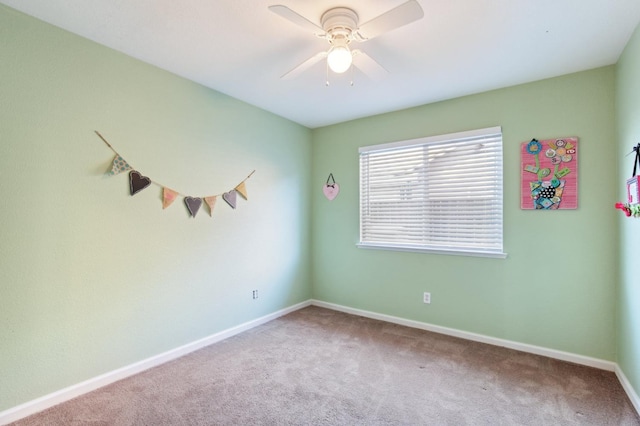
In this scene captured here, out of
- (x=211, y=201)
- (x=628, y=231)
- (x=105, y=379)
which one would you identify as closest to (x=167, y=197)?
(x=211, y=201)

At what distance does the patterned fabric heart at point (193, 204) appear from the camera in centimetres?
277

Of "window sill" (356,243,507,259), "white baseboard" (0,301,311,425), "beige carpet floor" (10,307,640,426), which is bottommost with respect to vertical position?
"beige carpet floor" (10,307,640,426)

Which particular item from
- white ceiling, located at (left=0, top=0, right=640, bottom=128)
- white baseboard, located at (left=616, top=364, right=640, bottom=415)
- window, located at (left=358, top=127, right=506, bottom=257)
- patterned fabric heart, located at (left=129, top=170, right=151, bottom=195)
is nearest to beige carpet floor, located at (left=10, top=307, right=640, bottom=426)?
white baseboard, located at (left=616, top=364, right=640, bottom=415)

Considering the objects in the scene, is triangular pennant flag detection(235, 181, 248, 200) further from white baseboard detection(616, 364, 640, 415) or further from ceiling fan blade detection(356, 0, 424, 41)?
white baseboard detection(616, 364, 640, 415)

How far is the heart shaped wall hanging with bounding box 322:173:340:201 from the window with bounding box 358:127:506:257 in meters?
0.36

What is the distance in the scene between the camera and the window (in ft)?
9.84

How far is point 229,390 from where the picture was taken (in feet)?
7.19

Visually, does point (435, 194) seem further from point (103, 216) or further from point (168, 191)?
point (103, 216)

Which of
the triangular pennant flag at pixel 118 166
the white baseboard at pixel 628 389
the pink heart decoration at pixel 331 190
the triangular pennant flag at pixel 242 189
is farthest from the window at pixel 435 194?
the triangular pennant flag at pixel 118 166

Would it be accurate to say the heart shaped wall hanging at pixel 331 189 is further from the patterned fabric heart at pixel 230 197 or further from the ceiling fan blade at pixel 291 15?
the ceiling fan blade at pixel 291 15

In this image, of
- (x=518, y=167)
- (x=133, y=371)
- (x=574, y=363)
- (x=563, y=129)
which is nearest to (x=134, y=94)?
(x=133, y=371)

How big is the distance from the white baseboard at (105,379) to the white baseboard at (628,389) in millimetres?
3091

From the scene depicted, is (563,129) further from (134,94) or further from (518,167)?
(134,94)

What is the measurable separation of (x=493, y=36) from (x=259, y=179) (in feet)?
8.11
